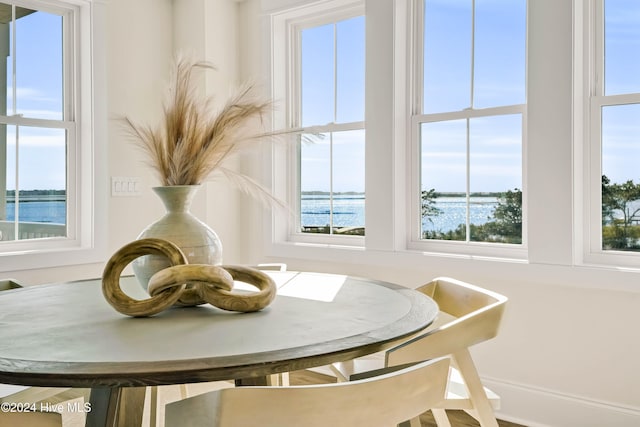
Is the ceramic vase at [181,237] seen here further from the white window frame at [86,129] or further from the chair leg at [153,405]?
the white window frame at [86,129]

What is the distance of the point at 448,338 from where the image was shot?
150cm

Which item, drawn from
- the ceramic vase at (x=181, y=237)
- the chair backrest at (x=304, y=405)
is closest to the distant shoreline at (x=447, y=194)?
the ceramic vase at (x=181, y=237)

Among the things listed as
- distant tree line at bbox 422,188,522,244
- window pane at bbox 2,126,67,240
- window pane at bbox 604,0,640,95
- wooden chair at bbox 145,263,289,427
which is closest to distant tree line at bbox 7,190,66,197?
window pane at bbox 2,126,67,240

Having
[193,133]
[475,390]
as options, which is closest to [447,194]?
[475,390]

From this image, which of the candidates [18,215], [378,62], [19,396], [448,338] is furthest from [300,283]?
[18,215]

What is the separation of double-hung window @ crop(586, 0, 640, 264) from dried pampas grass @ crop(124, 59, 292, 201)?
1.61m

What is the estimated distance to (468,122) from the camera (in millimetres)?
2895

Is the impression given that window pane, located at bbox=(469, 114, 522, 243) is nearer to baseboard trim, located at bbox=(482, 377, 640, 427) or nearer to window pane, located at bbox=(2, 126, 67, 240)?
baseboard trim, located at bbox=(482, 377, 640, 427)

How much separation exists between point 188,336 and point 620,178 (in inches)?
81.3

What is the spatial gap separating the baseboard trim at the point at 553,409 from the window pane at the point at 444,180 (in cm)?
82

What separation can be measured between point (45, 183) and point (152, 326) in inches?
94.0

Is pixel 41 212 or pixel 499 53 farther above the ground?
pixel 499 53

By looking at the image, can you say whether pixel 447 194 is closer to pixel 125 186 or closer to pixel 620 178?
pixel 620 178

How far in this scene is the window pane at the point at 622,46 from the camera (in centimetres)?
238
